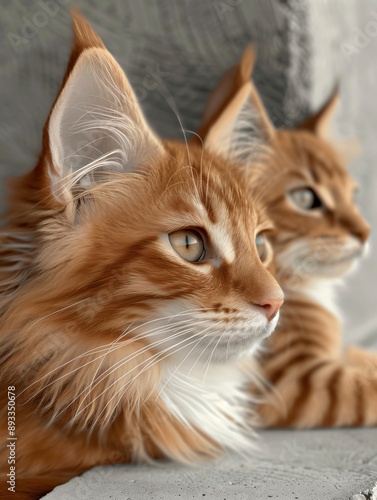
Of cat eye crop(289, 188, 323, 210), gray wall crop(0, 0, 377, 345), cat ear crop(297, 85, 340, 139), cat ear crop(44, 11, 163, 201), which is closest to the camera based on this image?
cat ear crop(44, 11, 163, 201)

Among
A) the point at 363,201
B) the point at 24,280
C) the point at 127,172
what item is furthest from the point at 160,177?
the point at 363,201

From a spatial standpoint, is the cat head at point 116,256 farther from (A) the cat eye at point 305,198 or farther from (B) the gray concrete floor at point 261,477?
(A) the cat eye at point 305,198

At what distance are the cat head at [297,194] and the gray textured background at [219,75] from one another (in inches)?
8.2

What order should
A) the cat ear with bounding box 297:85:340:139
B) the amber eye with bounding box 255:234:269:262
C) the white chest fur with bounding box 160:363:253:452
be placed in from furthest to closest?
the cat ear with bounding box 297:85:340:139 < the amber eye with bounding box 255:234:269:262 < the white chest fur with bounding box 160:363:253:452

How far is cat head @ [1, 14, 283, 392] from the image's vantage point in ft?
3.06

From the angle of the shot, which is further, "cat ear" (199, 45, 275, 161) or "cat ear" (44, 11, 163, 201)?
"cat ear" (199, 45, 275, 161)

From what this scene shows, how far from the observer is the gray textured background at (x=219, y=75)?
970 mm

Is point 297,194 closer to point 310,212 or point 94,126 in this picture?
point 310,212

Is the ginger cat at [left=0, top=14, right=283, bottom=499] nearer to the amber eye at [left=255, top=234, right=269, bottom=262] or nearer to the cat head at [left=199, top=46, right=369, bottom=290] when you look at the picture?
the amber eye at [left=255, top=234, right=269, bottom=262]

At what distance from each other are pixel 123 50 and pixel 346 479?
1.11 meters

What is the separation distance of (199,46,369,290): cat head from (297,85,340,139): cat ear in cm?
16

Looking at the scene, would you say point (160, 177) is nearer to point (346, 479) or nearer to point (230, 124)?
point (230, 124)

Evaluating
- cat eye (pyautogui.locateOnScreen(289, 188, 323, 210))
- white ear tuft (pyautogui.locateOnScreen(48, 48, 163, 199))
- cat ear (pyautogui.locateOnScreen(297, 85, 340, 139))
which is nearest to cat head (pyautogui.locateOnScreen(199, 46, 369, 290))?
cat eye (pyautogui.locateOnScreen(289, 188, 323, 210))

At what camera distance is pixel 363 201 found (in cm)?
201
